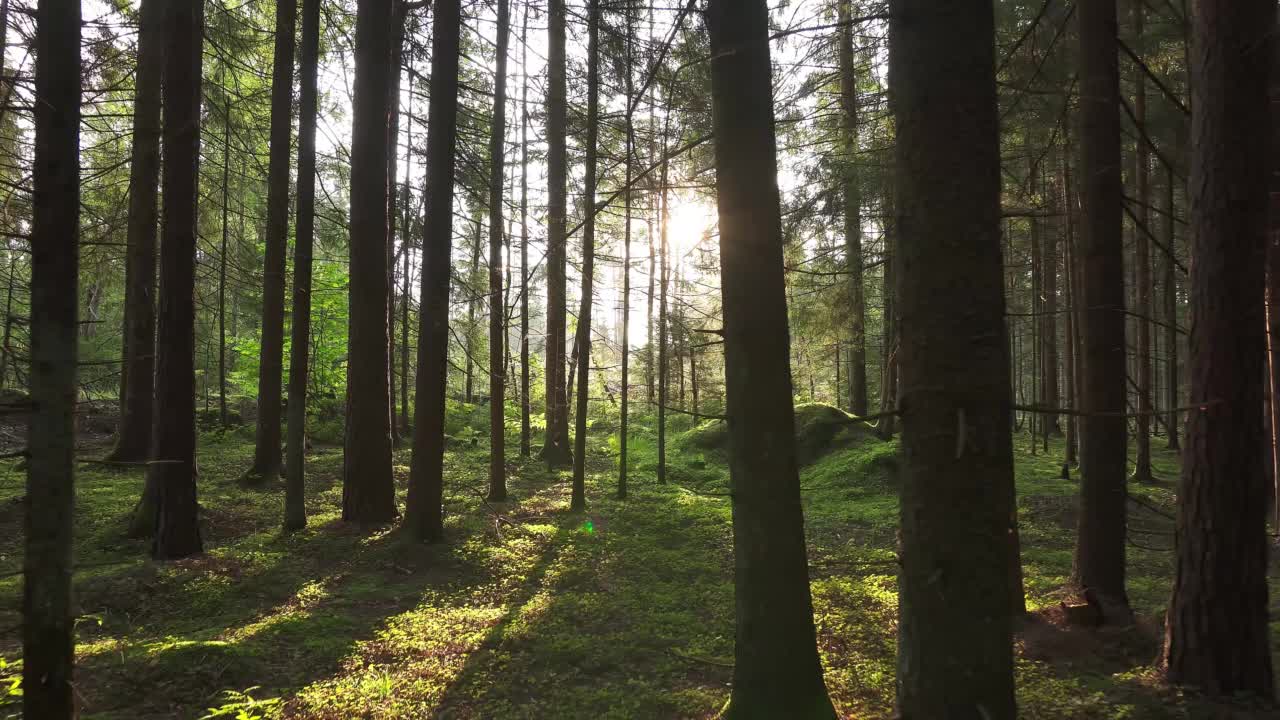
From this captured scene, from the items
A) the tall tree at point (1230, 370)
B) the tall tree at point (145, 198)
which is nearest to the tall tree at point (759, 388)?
the tall tree at point (1230, 370)

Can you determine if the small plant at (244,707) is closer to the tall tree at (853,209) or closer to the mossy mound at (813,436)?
the tall tree at (853,209)

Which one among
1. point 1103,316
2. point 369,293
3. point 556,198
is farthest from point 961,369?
point 556,198

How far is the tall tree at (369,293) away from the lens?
8977 millimetres

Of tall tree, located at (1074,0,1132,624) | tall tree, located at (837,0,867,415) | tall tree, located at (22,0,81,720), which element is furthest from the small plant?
tall tree, located at (837,0,867,415)

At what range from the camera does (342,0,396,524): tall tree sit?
29.5 ft

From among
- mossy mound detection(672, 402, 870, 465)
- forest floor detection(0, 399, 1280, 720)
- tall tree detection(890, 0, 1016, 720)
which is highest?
tall tree detection(890, 0, 1016, 720)

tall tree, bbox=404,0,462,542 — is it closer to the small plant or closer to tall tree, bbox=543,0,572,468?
tall tree, bbox=543,0,572,468

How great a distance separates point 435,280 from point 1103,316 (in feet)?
24.2

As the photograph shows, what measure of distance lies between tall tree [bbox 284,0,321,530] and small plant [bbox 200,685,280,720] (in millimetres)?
4619

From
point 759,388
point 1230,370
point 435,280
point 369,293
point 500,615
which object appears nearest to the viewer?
point 759,388

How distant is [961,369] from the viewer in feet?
7.11

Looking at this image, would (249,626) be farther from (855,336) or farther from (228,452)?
(855,336)

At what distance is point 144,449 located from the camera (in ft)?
39.6

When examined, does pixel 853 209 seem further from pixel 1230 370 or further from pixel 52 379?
pixel 52 379
